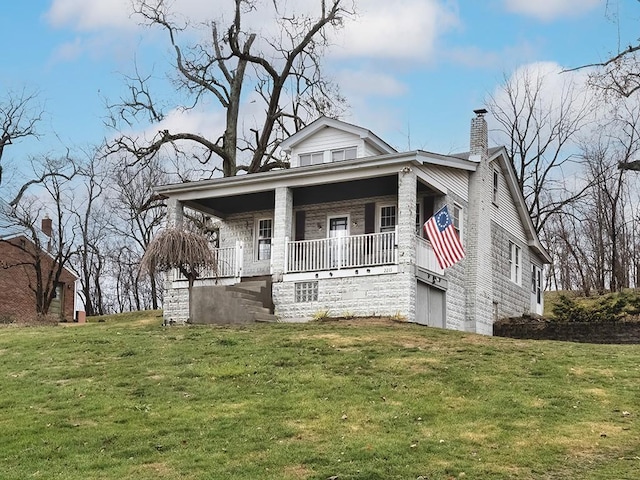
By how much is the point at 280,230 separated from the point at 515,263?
10.4 meters

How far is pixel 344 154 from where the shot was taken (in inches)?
1080

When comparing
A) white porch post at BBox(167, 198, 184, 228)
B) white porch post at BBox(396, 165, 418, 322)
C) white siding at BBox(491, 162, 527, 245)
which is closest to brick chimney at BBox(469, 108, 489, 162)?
white siding at BBox(491, 162, 527, 245)

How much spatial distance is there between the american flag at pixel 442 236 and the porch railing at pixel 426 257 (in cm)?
81

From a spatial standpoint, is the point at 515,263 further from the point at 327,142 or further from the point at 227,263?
the point at 227,263

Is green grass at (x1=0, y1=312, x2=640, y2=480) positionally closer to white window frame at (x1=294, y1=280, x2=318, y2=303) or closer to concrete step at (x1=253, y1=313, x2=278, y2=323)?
concrete step at (x1=253, y1=313, x2=278, y2=323)

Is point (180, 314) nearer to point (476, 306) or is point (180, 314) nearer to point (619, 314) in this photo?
point (476, 306)

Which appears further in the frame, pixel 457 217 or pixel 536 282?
pixel 536 282

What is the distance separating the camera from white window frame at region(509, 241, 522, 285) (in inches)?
1217

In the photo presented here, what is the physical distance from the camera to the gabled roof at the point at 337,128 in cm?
2697

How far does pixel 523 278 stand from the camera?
3250 cm

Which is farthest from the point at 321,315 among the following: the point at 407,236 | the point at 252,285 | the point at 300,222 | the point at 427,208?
the point at 427,208

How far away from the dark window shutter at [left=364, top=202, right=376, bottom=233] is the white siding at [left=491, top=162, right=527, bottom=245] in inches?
191

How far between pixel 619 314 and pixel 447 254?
9.06m

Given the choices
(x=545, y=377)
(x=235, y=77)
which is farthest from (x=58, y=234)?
(x=545, y=377)
